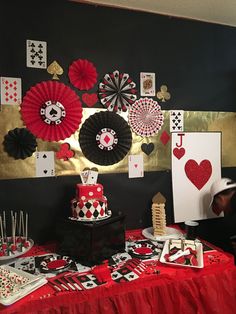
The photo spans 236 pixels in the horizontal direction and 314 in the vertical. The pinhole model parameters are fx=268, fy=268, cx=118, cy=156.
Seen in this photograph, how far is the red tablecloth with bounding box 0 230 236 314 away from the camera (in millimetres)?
1144

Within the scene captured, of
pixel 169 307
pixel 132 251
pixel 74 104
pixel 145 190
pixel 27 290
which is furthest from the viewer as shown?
pixel 145 190

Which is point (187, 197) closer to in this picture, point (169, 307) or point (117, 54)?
point (169, 307)

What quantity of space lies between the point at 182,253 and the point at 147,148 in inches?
30.6

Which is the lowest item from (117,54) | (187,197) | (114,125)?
(187,197)

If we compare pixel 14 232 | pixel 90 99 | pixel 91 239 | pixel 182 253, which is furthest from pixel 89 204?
pixel 90 99

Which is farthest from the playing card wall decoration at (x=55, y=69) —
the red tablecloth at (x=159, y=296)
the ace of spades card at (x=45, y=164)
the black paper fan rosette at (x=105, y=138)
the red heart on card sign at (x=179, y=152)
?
the red tablecloth at (x=159, y=296)

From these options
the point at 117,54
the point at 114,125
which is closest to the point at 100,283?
the point at 114,125

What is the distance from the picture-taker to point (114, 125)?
1878mm

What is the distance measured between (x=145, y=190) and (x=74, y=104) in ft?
2.64

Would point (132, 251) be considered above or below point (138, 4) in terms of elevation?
below

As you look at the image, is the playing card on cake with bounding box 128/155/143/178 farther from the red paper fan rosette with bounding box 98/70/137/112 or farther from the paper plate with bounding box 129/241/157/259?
the paper plate with bounding box 129/241/157/259

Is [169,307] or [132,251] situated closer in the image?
[169,307]

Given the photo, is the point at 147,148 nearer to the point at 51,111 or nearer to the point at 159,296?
the point at 51,111

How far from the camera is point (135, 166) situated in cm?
195
